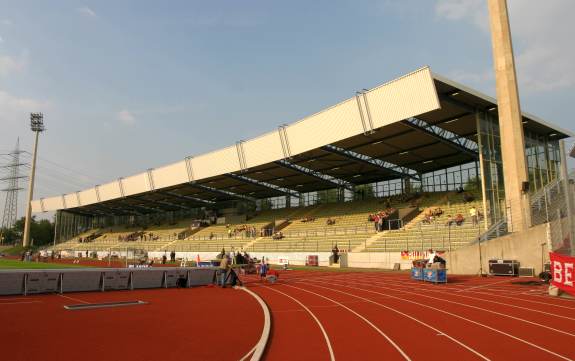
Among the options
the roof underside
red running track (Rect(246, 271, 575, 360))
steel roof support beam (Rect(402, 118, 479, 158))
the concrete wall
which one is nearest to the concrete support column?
the roof underside

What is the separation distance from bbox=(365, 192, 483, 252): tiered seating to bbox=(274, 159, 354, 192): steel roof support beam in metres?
11.3

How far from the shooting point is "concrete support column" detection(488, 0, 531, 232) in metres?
24.7

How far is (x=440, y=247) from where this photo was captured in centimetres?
2889

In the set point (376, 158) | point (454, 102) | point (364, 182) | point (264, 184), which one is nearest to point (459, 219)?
point (454, 102)

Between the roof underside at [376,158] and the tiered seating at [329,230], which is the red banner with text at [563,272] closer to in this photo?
the roof underside at [376,158]

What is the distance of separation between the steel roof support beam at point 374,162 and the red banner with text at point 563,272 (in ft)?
70.4

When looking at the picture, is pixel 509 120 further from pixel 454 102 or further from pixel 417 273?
pixel 417 273

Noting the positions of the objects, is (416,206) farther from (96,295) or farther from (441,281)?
(96,295)

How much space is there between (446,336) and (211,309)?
21.7 feet

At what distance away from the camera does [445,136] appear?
33.7 metres

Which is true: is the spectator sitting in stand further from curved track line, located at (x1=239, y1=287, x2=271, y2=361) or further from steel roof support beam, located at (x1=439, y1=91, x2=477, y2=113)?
curved track line, located at (x1=239, y1=287, x2=271, y2=361)

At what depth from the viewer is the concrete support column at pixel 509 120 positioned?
81.1 ft

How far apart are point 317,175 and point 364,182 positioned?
7536 millimetres

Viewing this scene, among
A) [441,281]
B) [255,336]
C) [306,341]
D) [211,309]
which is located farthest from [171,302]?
[441,281]
